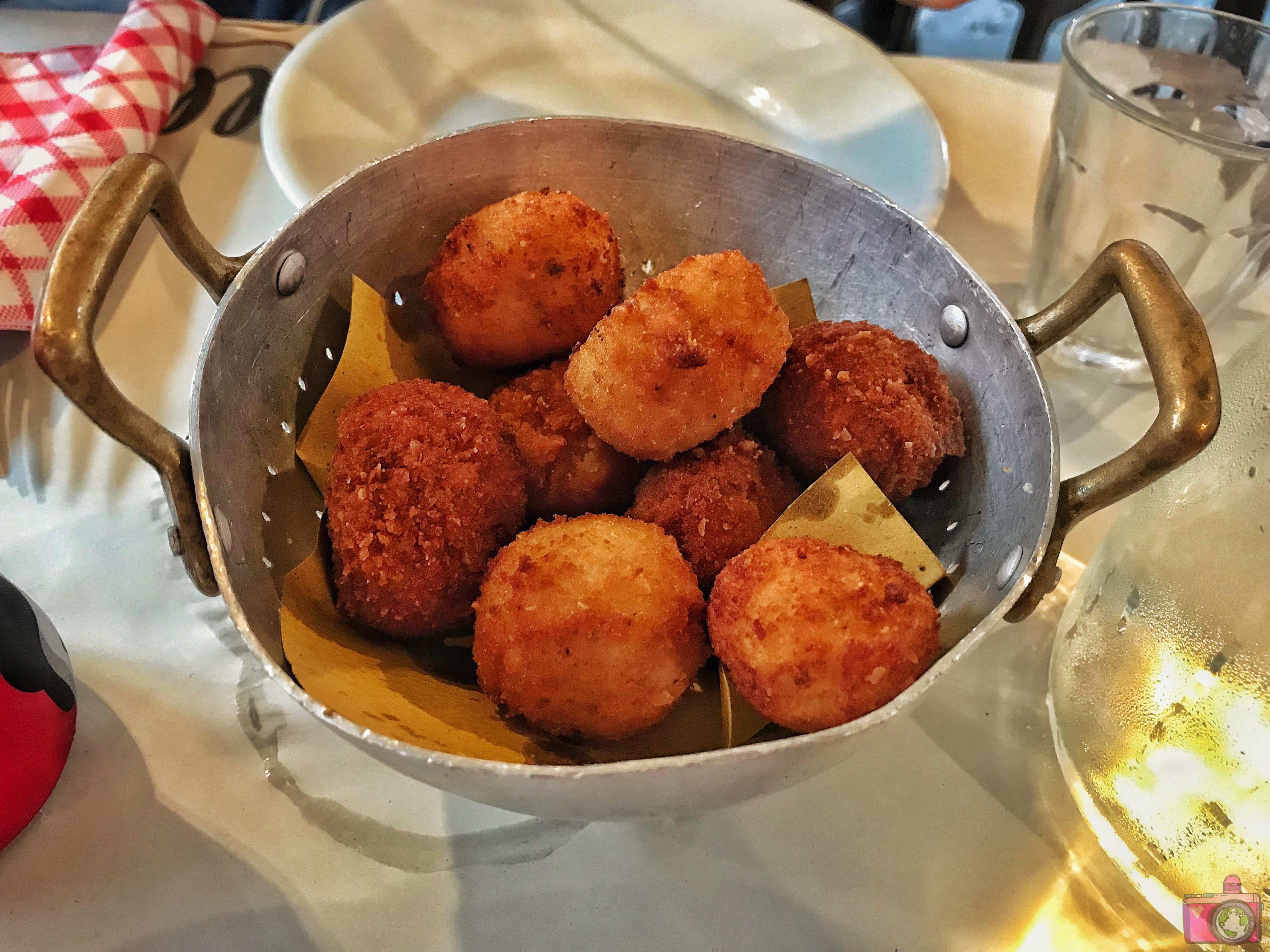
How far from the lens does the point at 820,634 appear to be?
649 millimetres

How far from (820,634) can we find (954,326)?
369 millimetres

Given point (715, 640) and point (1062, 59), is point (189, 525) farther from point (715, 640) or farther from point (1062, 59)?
point (1062, 59)

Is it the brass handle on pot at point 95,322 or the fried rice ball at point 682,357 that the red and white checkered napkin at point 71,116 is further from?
the fried rice ball at point 682,357

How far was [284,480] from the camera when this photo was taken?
0.80 m

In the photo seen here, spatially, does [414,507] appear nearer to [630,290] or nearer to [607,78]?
[630,290]

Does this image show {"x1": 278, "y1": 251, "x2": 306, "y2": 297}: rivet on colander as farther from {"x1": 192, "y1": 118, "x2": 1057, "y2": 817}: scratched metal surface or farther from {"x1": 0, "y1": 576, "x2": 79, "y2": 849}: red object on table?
{"x1": 0, "y1": 576, "x2": 79, "y2": 849}: red object on table

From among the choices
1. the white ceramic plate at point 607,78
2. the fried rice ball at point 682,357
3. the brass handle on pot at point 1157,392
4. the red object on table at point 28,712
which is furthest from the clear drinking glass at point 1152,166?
the red object on table at point 28,712

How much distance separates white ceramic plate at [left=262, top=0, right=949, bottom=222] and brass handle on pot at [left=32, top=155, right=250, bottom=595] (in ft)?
2.26

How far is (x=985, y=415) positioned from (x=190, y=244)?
71 centimetres

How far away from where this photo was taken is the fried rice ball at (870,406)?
821 millimetres

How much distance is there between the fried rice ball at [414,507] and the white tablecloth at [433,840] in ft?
0.63

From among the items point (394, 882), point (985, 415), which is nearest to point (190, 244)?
point (394, 882)

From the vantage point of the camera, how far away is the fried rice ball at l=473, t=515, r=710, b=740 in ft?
2.23

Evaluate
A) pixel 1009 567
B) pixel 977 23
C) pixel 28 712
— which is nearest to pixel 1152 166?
pixel 1009 567
